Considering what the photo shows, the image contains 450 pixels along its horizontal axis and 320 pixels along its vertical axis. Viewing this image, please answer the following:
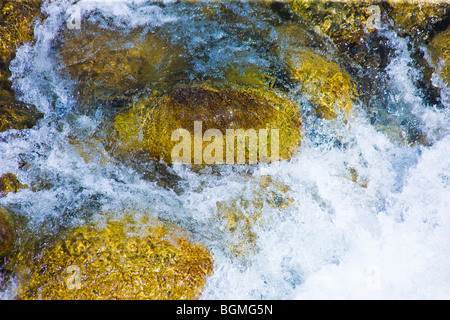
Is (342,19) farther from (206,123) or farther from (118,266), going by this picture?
(118,266)

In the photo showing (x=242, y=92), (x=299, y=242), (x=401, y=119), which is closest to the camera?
(x=299, y=242)

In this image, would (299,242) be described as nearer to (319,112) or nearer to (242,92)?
(319,112)

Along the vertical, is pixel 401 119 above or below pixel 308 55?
below

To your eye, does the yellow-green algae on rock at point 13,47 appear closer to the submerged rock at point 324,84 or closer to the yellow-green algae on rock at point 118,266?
the yellow-green algae on rock at point 118,266

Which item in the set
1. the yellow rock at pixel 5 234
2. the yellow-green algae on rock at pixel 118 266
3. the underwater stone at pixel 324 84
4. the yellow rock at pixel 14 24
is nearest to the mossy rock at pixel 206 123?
the underwater stone at pixel 324 84

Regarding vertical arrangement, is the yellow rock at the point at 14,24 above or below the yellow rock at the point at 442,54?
above

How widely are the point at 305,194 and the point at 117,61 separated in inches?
111

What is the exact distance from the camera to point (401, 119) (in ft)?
12.0

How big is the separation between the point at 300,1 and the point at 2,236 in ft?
14.6

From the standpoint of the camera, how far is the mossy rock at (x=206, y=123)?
3102 millimetres

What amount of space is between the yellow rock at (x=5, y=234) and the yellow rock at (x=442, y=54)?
500 cm

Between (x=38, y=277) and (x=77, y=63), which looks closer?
(x=38, y=277)

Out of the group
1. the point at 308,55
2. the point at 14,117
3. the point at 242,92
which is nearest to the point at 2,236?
the point at 14,117

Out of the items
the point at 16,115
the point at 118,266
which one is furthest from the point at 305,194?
the point at 16,115
